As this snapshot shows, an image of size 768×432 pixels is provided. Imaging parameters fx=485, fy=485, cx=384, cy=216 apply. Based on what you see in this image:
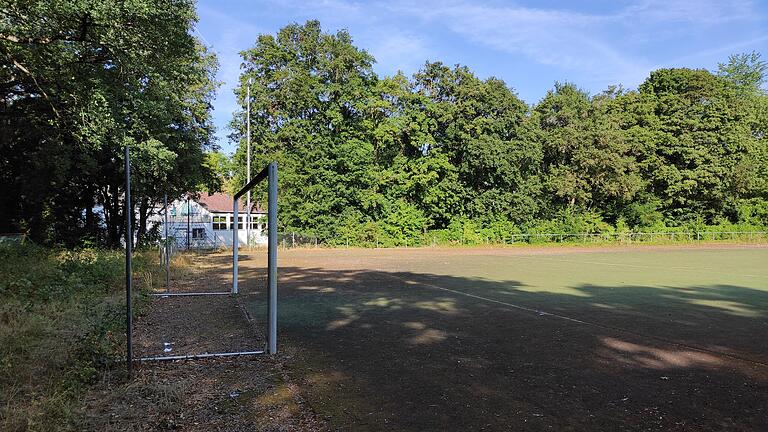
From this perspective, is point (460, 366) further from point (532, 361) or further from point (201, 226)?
point (201, 226)

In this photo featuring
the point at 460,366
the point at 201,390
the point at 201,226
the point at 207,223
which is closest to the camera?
the point at 201,390

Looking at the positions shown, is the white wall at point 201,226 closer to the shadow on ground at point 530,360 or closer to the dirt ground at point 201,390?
the shadow on ground at point 530,360

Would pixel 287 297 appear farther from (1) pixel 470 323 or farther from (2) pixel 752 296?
(2) pixel 752 296

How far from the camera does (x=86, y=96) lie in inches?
527

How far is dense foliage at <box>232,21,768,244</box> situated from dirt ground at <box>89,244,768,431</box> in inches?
991

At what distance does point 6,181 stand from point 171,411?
89.2 feet

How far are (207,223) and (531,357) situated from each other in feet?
136

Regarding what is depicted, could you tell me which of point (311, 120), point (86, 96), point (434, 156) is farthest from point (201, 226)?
point (86, 96)

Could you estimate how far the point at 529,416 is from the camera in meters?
4.14

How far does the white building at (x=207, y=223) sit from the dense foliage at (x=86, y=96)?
24.3 ft

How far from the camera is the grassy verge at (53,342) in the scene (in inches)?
155

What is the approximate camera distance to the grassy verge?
12.9ft

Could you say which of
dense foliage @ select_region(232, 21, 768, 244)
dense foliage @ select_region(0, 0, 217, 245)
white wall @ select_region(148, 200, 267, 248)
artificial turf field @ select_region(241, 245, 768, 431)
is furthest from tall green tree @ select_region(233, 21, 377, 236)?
artificial turf field @ select_region(241, 245, 768, 431)

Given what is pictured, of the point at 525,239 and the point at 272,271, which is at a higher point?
the point at 272,271
